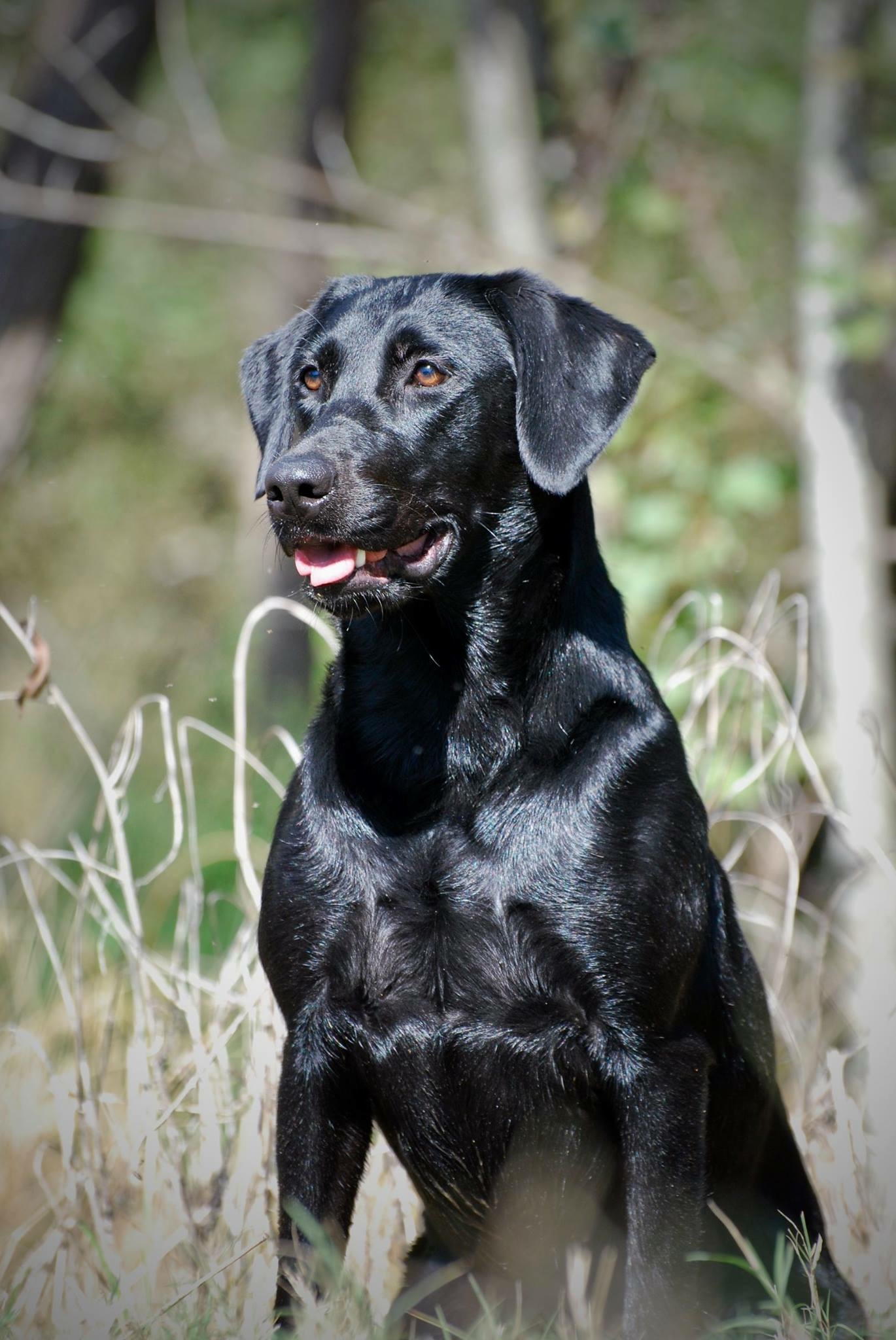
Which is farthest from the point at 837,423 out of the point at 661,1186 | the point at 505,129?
the point at 661,1186

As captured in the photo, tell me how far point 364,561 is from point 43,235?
6.17 meters

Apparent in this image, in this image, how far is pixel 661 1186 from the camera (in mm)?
2186

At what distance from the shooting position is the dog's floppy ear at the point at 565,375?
2496 mm

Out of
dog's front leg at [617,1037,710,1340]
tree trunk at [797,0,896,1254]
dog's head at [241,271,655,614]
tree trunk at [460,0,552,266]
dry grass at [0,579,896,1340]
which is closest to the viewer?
dog's front leg at [617,1037,710,1340]

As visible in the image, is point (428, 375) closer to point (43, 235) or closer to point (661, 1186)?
point (661, 1186)

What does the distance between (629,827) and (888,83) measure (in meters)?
5.76

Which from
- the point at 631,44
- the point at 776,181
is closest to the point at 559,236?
the point at 631,44

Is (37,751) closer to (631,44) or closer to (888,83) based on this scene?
(631,44)

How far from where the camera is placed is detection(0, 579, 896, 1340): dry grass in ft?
8.61

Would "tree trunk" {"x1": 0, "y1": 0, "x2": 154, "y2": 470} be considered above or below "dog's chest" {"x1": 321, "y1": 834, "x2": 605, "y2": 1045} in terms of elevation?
above

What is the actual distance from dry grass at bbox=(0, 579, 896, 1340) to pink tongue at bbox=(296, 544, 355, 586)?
854 mm

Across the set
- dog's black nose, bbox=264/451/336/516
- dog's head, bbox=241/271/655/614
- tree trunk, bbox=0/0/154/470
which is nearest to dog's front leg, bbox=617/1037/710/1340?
dog's head, bbox=241/271/655/614

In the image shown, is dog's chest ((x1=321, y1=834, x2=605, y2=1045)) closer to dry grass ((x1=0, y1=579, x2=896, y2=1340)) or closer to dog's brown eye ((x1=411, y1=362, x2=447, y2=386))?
dry grass ((x1=0, y1=579, x2=896, y2=1340))

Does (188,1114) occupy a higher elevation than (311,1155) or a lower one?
lower
